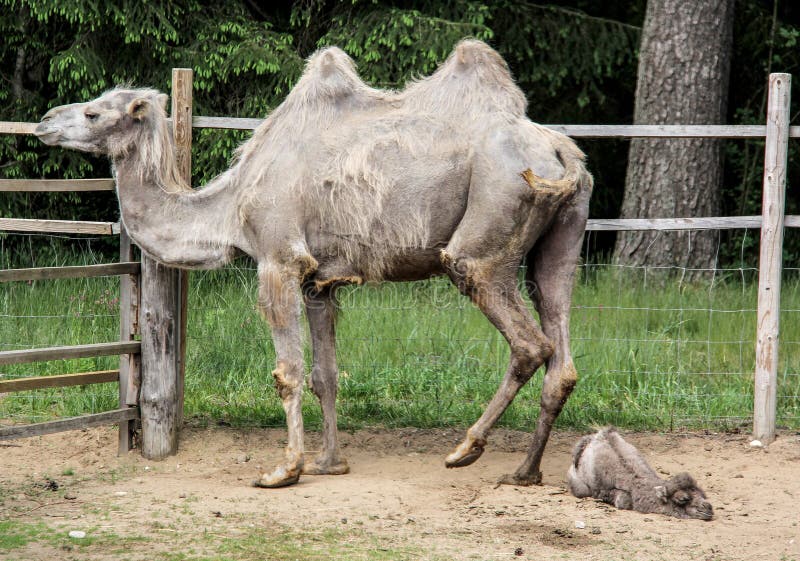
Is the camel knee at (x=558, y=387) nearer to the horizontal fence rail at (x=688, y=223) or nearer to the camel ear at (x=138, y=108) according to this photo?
the horizontal fence rail at (x=688, y=223)

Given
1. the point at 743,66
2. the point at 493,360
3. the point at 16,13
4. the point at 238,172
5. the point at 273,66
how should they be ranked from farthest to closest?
the point at 743,66, the point at 16,13, the point at 273,66, the point at 493,360, the point at 238,172

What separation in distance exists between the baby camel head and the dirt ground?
0.09 m

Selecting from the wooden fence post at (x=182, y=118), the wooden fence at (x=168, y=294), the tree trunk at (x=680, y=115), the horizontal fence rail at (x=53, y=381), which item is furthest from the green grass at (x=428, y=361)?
the tree trunk at (x=680, y=115)

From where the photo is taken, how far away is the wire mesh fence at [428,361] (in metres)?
7.58

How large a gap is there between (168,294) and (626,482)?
3.14 meters

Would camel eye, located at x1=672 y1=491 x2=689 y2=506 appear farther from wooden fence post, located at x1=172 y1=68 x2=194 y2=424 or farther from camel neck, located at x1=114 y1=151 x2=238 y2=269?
wooden fence post, located at x1=172 y1=68 x2=194 y2=424

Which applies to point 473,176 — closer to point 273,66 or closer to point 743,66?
point 273,66

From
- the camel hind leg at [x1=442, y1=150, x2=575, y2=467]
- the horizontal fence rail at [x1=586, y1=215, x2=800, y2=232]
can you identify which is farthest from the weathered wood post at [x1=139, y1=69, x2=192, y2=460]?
the horizontal fence rail at [x1=586, y1=215, x2=800, y2=232]

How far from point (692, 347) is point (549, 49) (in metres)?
5.13

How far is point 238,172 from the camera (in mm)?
6324

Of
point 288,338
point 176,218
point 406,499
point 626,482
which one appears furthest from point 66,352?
point 626,482

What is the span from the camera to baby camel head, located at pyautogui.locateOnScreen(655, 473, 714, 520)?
539cm

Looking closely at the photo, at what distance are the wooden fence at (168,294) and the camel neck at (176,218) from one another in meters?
0.34

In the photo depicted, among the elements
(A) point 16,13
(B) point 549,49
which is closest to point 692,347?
(B) point 549,49
